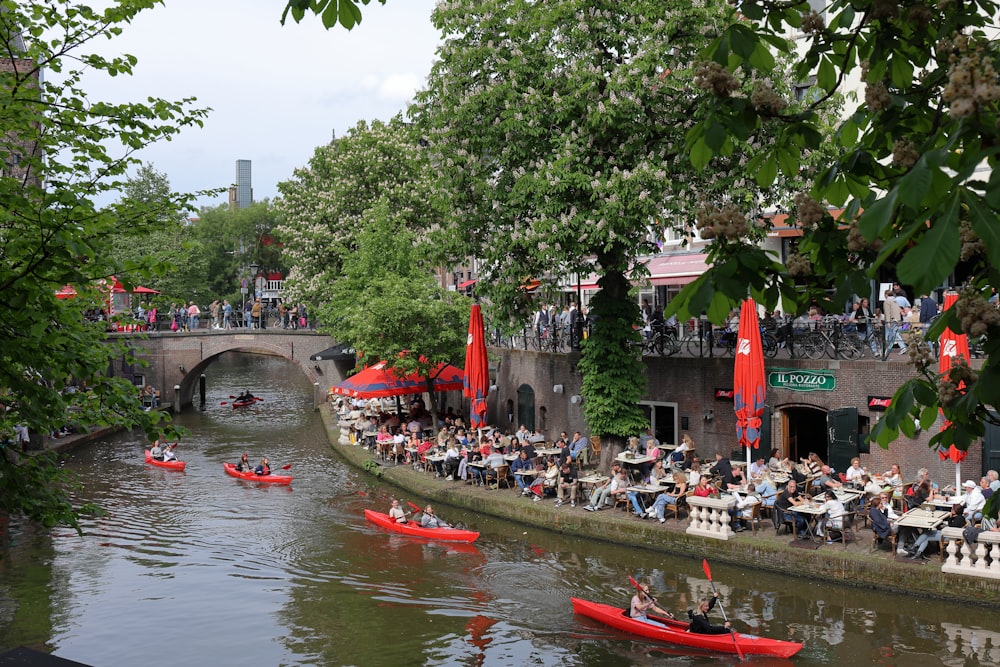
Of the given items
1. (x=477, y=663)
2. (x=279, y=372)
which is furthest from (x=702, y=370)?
(x=279, y=372)

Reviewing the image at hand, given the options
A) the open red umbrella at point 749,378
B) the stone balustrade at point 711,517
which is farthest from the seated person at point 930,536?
the open red umbrella at point 749,378

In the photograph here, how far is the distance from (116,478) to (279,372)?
Result: 4426 centimetres

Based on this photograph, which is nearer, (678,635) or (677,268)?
(678,635)

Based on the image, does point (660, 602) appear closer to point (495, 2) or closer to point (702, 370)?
point (702, 370)

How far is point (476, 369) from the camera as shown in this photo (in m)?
28.8

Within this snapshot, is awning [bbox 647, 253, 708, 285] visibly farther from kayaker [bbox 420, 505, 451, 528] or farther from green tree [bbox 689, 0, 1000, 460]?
green tree [bbox 689, 0, 1000, 460]

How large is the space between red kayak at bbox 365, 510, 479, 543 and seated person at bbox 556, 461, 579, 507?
247cm

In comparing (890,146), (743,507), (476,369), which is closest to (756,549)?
(743,507)

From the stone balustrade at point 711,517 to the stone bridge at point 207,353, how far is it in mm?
35031

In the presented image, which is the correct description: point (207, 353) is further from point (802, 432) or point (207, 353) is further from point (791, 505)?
point (791, 505)

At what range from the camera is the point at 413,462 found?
3206 cm

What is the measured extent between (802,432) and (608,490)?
18.3ft

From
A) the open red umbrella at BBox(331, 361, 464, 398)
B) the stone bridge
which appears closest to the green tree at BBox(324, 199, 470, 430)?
the open red umbrella at BBox(331, 361, 464, 398)

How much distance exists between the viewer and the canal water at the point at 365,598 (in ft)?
53.6
